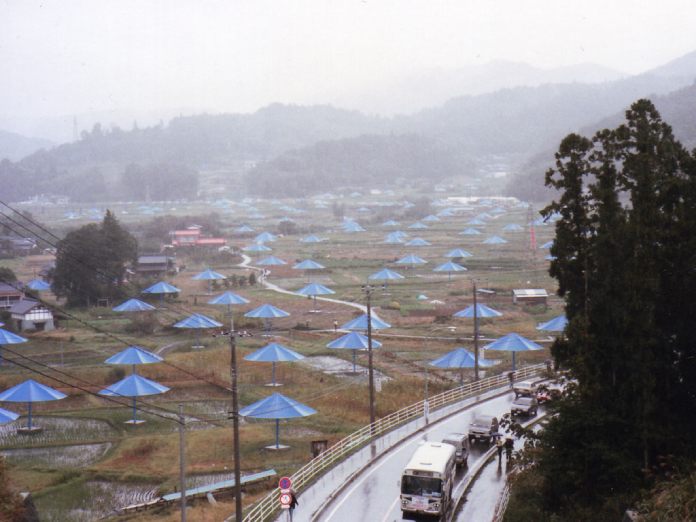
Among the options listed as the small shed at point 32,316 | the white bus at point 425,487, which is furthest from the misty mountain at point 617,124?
the white bus at point 425,487

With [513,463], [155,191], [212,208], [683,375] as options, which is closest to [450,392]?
[513,463]

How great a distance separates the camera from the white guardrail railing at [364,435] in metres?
19.3

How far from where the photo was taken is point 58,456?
25766mm

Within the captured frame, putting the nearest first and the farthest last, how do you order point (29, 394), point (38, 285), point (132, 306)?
point (29, 394), point (132, 306), point (38, 285)

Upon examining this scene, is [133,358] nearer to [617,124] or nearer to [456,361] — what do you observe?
[456,361]

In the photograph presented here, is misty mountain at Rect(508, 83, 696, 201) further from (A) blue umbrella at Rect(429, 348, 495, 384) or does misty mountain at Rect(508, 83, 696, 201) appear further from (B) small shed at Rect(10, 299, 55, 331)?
(B) small shed at Rect(10, 299, 55, 331)

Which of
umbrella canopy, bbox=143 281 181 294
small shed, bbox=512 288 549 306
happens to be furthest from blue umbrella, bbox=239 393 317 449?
small shed, bbox=512 288 549 306

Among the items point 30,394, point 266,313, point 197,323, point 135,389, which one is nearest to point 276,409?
point 135,389

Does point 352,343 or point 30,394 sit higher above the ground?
point 30,394

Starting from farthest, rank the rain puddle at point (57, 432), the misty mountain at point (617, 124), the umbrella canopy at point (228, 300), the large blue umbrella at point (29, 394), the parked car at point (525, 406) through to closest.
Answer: the misty mountain at point (617, 124), the umbrella canopy at point (228, 300), the large blue umbrella at point (29, 394), the rain puddle at point (57, 432), the parked car at point (525, 406)

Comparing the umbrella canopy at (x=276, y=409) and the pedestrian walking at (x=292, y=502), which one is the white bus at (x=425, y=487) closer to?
the pedestrian walking at (x=292, y=502)

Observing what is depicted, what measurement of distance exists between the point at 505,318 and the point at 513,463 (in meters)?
27.8

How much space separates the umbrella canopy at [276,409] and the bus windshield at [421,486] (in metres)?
8.72

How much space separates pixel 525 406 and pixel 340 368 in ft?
40.5
